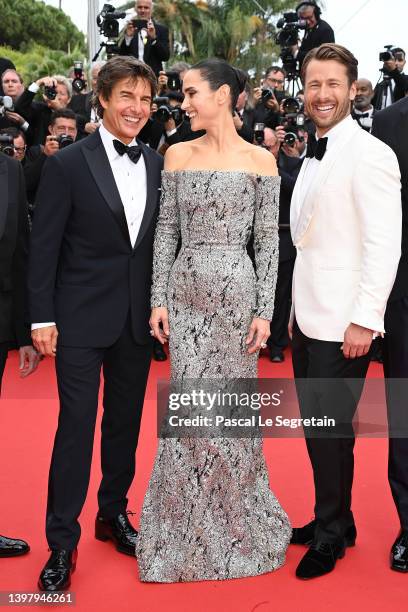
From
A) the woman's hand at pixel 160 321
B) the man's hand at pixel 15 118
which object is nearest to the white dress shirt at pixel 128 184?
the woman's hand at pixel 160 321

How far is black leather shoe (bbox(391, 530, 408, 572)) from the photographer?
2.64m

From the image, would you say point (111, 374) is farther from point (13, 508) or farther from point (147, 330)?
point (13, 508)

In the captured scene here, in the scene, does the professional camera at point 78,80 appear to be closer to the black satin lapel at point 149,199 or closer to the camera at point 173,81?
the camera at point 173,81

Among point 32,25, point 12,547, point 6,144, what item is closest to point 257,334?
point 12,547

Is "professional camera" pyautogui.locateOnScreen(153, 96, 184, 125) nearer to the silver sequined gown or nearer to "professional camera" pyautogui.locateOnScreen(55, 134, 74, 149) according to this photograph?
"professional camera" pyautogui.locateOnScreen(55, 134, 74, 149)

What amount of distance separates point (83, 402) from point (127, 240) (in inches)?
21.8

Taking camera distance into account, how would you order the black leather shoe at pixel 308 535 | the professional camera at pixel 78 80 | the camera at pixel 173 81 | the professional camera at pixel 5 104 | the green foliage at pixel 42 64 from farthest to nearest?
the green foliage at pixel 42 64 < the professional camera at pixel 78 80 < the camera at pixel 173 81 < the professional camera at pixel 5 104 < the black leather shoe at pixel 308 535

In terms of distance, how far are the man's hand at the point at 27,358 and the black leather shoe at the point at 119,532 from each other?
2.01ft

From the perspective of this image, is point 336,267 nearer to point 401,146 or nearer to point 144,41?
point 401,146

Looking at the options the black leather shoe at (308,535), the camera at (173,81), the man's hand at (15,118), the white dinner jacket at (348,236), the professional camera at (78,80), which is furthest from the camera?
the professional camera at (78,80)

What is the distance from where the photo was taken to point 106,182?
2527 millimetres

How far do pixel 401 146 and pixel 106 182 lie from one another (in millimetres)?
1010

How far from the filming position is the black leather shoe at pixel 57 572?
97.2 inches

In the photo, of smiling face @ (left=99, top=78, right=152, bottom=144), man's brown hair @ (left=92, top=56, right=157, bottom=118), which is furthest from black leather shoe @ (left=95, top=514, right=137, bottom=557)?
man's brown hair @ (left=92, top=56, right=157, bottom=118)
